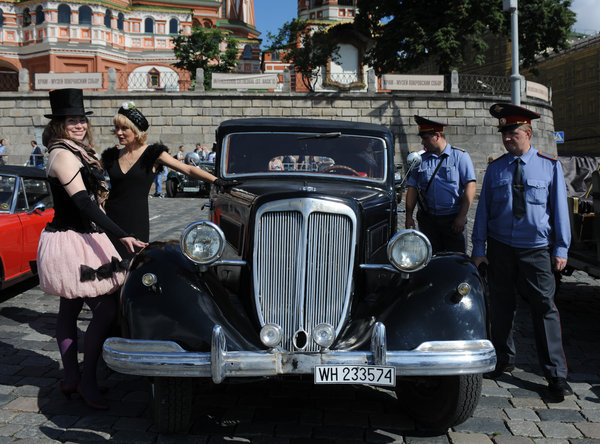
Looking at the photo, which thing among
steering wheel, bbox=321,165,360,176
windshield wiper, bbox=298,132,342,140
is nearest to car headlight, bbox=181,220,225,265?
steering wheel, bbox=321,165,360,176

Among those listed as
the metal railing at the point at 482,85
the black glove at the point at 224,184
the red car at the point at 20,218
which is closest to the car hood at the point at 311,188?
the black glove at the point at 224,184

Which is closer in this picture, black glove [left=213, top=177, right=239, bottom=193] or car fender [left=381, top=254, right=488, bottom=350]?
car fender [left=381, top=254, right=488, bottom=350]

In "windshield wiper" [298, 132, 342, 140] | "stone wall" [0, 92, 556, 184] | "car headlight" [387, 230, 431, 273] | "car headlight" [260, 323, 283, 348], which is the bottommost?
"car headlight" [260, 323, 283, 348]

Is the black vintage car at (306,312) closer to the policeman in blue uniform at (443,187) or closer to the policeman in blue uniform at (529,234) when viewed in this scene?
the policeman in blue uniform at (529,234)

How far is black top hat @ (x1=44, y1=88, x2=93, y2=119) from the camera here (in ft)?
12.0

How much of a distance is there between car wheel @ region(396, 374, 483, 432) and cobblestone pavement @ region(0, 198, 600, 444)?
8 cm

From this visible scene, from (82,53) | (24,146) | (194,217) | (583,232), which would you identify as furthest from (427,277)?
(82,53)

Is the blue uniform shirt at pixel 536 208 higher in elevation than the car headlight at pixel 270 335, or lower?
higher

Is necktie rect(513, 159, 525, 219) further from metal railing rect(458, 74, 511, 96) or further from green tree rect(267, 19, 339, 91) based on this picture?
green tree rect(267, 19, 339, 91)

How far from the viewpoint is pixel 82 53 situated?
43969mm

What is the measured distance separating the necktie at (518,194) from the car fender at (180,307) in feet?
6.92

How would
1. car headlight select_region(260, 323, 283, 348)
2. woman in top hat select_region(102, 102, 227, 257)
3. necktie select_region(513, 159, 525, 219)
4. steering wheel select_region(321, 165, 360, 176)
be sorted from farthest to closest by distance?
steering wheel select_region(321, 165, 360, 176) < necktie select_region(513, 159, 525, 219) < woman in top hat select_region(102, 102, 227, 257) < car headlight select_region(260, 323, 283, 348)

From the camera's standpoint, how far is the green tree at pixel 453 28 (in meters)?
29.3

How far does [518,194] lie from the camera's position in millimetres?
4199
